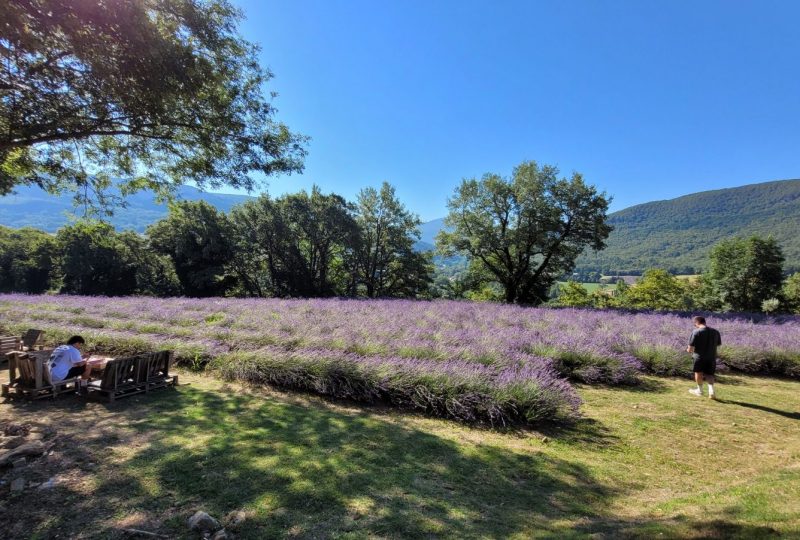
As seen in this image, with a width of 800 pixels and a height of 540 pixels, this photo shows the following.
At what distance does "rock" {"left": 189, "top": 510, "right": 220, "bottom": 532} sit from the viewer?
9.65 ft

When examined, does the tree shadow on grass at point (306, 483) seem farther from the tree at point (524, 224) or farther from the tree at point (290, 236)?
the tree at point (290, 236)

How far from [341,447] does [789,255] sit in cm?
16820

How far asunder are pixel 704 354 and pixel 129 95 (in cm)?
1122

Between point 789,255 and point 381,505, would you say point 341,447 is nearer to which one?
point 381,505

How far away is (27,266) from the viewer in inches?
1527

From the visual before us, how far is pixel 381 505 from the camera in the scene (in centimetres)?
342

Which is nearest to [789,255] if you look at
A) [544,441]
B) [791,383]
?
[791,383]

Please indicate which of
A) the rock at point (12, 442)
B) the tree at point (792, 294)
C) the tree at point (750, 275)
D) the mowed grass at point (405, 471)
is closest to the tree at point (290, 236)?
the mowed grass at point (405, 471)

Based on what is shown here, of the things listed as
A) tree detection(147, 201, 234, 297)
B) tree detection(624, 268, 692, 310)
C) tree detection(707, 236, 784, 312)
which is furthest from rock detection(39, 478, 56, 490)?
tree detection(624, 268, 692, 310)

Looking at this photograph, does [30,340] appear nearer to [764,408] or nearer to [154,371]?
[154,371]

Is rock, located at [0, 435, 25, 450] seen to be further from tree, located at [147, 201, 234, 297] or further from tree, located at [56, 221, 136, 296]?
tree, located at [56, 221, 136, 296]

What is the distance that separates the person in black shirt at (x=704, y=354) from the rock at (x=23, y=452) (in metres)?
10.6

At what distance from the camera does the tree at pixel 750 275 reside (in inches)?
1417

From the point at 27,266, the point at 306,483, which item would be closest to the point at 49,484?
the point at 306,483
